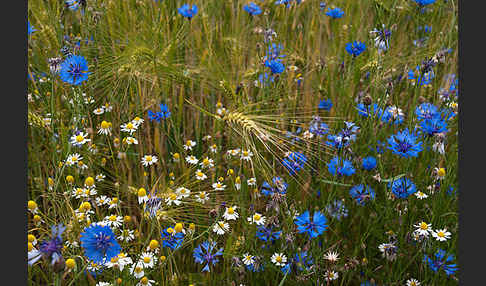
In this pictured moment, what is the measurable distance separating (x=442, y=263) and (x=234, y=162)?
2.26ft

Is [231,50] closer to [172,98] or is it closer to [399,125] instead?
[172,98]

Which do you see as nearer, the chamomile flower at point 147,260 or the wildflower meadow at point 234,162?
the chamomile flower at point 147,260

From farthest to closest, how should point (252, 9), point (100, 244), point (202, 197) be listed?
point (252, 9) → point (202, 197) → point (100, 244)

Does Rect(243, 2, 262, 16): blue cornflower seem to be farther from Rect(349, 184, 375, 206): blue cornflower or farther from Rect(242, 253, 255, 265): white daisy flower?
Rect(242, 253, 255, 265): white daisy flower

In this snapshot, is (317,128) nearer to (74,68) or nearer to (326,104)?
(326,104)

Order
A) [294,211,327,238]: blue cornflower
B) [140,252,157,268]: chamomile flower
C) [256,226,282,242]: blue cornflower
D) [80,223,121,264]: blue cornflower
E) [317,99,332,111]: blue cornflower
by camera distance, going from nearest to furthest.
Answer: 1. [80,223,121,264]: blue cornflower
2. [140,252,157,268]: chamomile flower
3. [294,211,327,238]: blue cornflower
4. [256,226,282,242]: blue cornflower
5. [317,99,332,111]: blue cornflower

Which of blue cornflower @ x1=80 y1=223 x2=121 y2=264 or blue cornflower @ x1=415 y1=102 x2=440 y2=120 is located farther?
blue cornflower @ x1=415 y1=102 x2=440 y2=120

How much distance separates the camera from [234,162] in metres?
1.57

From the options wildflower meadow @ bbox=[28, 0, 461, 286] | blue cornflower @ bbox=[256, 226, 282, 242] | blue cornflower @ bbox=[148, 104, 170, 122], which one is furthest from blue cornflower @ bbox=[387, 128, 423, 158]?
blue cornflower @ bbox=[148, 104, 170, 122]

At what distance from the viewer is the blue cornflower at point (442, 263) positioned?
1274 millimetres

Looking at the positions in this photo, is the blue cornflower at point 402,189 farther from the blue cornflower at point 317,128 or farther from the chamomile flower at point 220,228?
the chamomile flower at point 220,228

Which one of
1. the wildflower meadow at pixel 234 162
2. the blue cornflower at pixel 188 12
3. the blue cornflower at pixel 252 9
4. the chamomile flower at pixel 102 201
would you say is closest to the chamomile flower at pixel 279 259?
the wildflower meadow at pixel 234 162

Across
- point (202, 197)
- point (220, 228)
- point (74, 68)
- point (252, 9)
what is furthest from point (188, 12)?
point (220, 228)

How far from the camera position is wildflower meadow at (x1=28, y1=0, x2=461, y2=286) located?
4.05 ft
